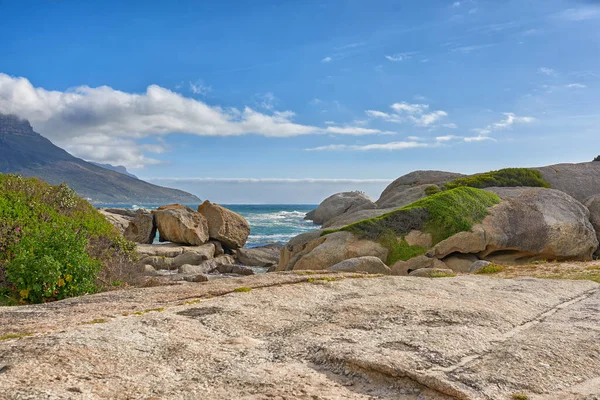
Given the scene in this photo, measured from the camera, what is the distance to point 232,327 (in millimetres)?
6660

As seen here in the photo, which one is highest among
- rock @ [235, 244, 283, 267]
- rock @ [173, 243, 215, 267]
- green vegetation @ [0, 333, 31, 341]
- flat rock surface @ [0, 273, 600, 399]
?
green vegetation @ [0, 333, 31, 341]

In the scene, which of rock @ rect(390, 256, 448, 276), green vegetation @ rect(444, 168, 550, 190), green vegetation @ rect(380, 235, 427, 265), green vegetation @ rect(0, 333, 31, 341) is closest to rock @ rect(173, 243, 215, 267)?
green vegetation @ rect(380, 235, 427, 265)

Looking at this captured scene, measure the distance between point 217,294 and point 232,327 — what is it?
227 cm

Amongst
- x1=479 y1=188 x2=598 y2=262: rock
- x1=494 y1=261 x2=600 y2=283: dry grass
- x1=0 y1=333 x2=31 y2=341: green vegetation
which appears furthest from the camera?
x1=479 y1=188 x2=598 y2=262: rock

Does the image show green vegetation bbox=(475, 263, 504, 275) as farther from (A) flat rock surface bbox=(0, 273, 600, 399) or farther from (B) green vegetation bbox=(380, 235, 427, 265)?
(A) flat rock surface bbox=(0, 273, 600, 399)

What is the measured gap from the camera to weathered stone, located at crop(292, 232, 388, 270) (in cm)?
2059

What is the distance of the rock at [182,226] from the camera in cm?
3316

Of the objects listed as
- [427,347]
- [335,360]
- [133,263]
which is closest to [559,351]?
[427,347]

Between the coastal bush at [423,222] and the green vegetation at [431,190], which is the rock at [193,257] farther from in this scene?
the green vegetation at [431,190]

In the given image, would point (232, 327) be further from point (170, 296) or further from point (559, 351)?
point (559, 351)

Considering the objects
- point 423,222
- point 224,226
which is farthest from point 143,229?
point 423,222

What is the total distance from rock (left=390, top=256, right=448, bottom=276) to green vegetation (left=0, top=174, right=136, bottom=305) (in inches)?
405

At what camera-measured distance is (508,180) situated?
30.8m

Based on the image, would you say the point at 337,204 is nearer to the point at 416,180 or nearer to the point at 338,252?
the point at 416,180
